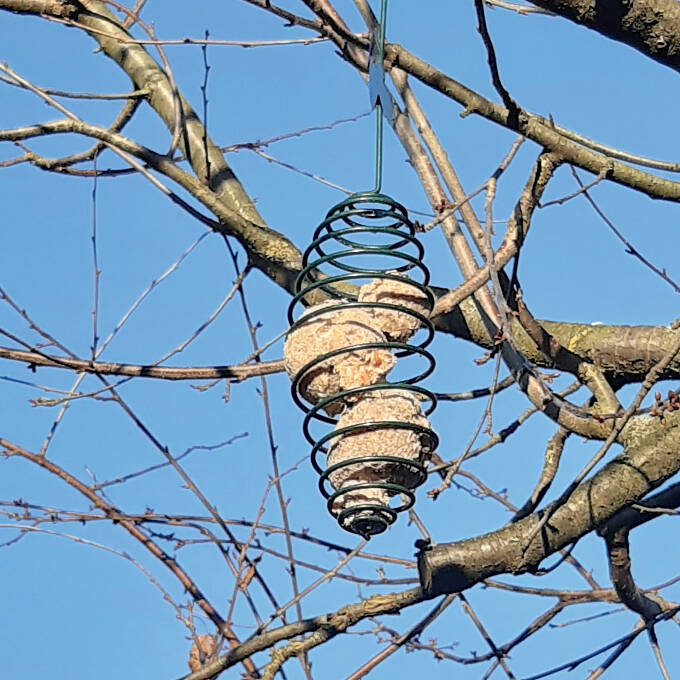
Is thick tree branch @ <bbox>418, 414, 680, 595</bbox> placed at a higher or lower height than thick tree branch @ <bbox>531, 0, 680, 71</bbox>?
lower

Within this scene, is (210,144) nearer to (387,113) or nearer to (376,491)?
(387,113)

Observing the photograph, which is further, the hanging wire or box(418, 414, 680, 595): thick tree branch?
box(418, 414, 680, 595): thick tree branch

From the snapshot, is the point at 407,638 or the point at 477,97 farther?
the point at 407,638

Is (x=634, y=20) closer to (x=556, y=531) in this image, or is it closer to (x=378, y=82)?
(x=378, y=82)

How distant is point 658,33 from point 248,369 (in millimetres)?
1091

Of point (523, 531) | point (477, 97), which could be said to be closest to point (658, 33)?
point (477, 97)

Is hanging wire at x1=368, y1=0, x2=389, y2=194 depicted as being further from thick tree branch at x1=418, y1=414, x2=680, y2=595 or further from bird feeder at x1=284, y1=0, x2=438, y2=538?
thick tree branch at x1=418, y1=414, x2=680, y2=595

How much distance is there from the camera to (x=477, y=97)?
192 centimetres

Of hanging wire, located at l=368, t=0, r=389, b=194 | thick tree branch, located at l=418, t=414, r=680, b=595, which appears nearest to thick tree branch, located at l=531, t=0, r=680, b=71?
hanging wire, located at l=368, t=0, r=389, b=194

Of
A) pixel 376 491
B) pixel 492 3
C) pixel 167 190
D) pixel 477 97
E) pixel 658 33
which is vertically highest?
pixel 492 3

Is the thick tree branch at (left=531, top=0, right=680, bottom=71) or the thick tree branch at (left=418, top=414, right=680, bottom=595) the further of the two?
the thick tree branch at (left=418, top=414, right=680, bottom=595)

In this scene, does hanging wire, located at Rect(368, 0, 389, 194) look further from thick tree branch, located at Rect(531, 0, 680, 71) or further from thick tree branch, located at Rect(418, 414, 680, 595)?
thick tree branch, located at Rect(418, 414, 680, 595)

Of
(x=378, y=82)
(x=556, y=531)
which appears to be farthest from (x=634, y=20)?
(x=556, y=531)

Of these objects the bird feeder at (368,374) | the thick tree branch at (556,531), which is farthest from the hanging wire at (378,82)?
the thick tree branch at (556,531)
